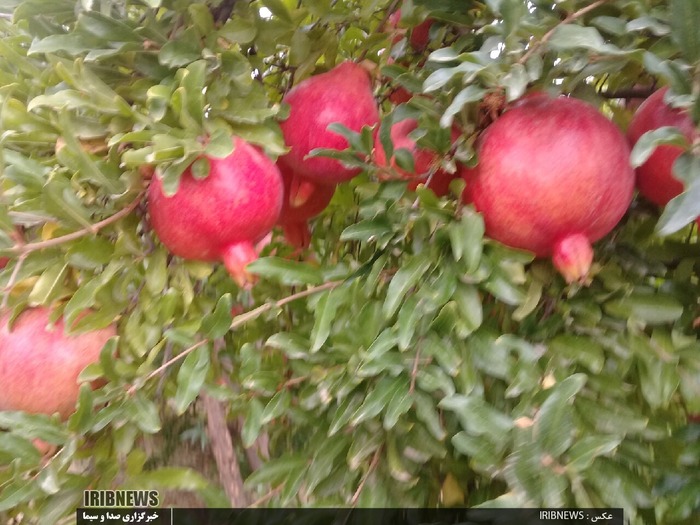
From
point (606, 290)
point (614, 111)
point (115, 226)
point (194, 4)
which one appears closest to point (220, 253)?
point (115, 226)

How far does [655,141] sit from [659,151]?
8 centimetres

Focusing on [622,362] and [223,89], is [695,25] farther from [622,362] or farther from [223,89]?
[223,89]

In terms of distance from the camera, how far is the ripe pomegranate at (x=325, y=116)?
0.61 metres

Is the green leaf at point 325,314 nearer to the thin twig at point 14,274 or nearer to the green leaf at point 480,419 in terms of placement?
the green leaf at point 480,419

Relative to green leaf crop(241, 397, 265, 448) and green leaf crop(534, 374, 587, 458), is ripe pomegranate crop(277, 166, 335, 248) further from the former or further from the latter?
green leaf crop(534, 374, 587, 458)

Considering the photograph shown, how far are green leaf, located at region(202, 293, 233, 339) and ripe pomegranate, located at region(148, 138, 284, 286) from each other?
0.03m

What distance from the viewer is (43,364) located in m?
0.59

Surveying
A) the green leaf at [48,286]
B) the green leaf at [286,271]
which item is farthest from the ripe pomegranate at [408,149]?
the green leaf at [48,286]

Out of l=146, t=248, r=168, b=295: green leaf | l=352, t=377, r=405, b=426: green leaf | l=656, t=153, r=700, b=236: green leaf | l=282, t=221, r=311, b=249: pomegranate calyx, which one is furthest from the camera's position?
l=282, t=221, r=311, b=249: pomegranate calyx

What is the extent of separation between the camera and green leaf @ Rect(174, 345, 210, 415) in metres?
0.54

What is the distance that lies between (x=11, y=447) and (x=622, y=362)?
570mm

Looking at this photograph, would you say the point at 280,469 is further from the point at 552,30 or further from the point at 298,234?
the point at 552,30

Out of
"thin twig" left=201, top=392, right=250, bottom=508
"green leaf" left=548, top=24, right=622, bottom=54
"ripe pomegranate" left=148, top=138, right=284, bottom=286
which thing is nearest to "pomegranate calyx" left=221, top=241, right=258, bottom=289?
"ripe pomegranate" left=148, top=138, right=284, bottom=286

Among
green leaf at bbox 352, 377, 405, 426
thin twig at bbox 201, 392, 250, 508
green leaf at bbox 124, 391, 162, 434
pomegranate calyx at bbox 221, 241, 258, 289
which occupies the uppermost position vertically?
pomegranate calyx at bbox 221, 241, 258, 289
